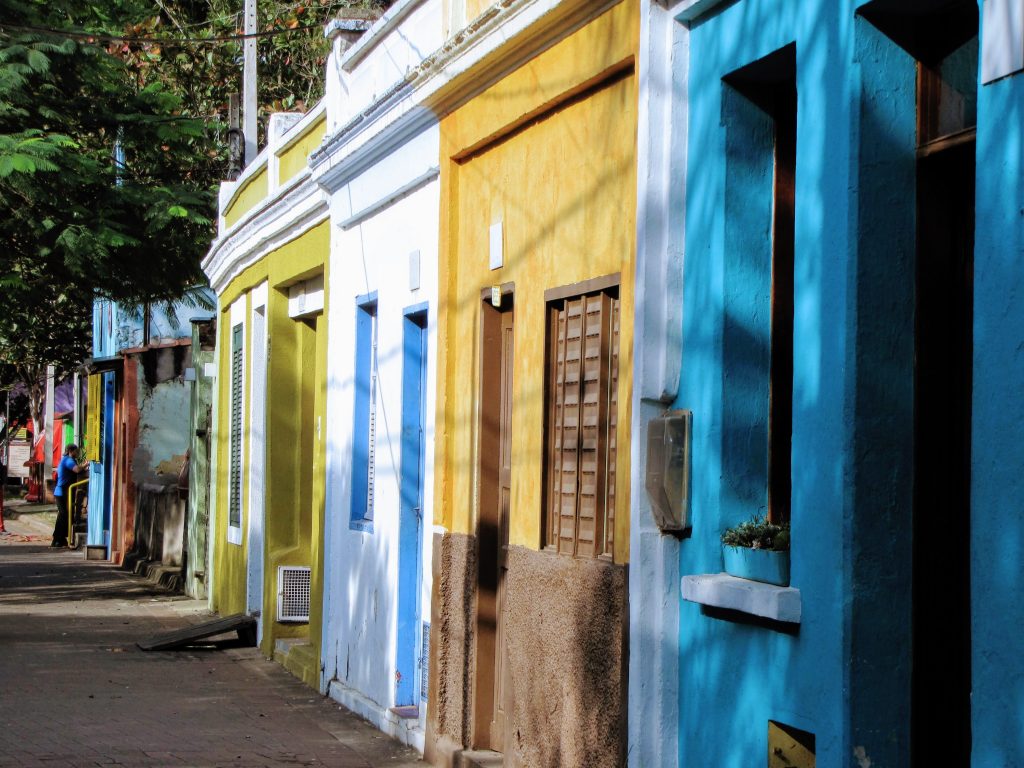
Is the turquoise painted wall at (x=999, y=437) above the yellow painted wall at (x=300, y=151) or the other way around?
the other way around

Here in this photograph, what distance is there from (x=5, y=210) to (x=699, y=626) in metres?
12.5

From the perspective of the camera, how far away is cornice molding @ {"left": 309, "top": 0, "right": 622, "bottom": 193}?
8.23 meters

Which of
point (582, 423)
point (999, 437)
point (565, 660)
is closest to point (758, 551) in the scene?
point (999, 437)

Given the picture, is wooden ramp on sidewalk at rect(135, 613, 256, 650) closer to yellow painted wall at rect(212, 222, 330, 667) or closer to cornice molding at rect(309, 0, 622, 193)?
yellow painted wall at rect(212, 222, 330, 667)

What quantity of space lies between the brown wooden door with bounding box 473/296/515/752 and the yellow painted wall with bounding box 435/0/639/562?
92 millimetres

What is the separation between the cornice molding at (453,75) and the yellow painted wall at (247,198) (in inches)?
152

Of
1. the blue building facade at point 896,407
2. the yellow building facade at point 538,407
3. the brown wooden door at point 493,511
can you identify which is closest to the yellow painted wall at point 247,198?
the yellow building facade at point 538,407

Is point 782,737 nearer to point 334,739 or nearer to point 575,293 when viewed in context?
point 575,293

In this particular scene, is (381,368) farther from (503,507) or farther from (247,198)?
(247,198)

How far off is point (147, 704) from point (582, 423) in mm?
5422

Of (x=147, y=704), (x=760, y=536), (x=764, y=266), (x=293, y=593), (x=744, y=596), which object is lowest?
(x=147, y=704)

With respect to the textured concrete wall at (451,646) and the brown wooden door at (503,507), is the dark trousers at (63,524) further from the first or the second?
the brown wooden door at (503,507)

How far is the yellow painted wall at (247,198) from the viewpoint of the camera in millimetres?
16797

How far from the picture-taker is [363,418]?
484 inches
